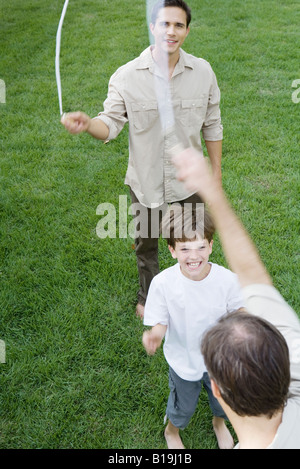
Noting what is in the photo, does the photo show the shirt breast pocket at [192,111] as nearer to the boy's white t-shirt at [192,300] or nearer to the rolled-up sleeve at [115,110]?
the rolled-up sleeve at [115,110]

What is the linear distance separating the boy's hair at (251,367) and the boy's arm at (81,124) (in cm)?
108

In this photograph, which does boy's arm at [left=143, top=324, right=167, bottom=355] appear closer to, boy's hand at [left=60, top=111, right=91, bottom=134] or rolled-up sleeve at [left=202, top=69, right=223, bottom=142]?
boy's hand at [left=60, top=111, right=91, bottom=134]

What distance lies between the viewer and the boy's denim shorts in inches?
75.0

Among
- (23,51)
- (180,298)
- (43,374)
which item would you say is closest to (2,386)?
(43,374)

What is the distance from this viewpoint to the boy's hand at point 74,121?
1731 mm

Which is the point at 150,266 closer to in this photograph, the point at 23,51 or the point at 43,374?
the point at 43,374

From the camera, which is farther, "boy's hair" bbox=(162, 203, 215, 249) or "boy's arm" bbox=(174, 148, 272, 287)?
"boy's hair" bbox=(162, 203, 215, 249)

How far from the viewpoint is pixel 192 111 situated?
2.21 m

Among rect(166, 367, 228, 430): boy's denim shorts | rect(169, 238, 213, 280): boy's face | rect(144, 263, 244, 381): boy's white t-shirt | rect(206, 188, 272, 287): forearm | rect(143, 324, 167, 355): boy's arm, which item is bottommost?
rect(166, 367, 228, 430): boy's denim shorts

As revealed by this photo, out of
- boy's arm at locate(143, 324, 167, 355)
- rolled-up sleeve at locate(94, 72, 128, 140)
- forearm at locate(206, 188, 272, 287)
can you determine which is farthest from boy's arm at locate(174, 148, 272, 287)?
rolled-up sleeve at locate(94, 72, 128, 140)

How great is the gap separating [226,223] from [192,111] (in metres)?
1.19

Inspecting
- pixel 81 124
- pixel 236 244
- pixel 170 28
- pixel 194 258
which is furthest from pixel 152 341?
pixel 170 28

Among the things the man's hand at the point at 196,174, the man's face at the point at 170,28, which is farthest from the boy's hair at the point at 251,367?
the man's face at the point at 170,28

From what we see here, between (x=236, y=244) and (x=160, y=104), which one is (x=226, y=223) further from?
(x=160, y=104)
